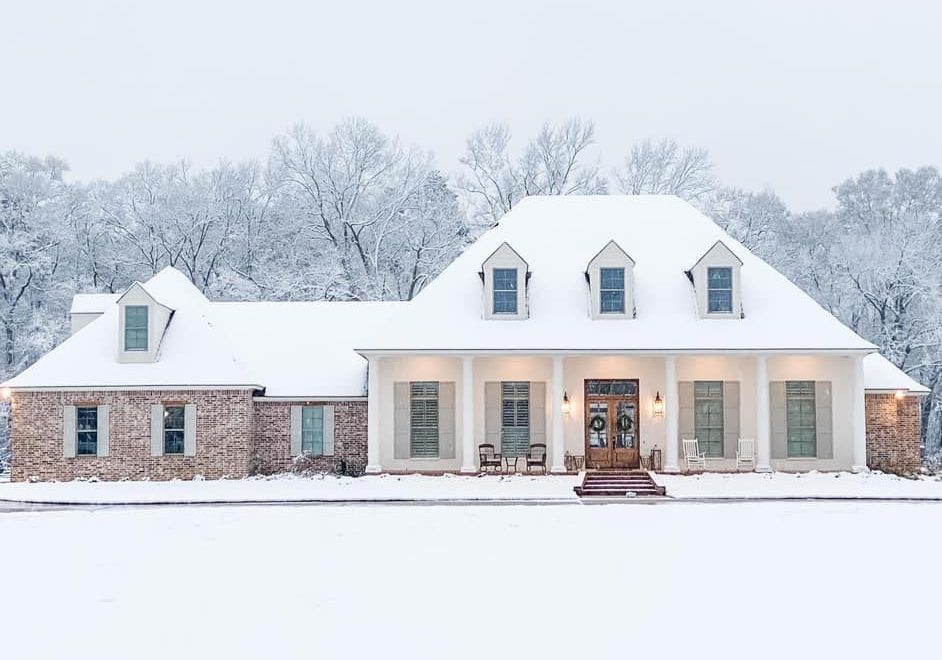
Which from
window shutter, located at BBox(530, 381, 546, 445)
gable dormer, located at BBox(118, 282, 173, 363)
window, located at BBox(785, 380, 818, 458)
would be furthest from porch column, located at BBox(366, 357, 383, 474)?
window, located at BBox(785, 380, 818, 458)

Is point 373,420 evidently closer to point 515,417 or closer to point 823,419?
point 515,417

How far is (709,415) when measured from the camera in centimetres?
2686

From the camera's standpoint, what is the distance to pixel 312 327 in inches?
1195

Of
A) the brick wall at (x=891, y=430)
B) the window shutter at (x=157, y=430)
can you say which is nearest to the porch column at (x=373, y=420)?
the window shutter at (x=157, y=430)

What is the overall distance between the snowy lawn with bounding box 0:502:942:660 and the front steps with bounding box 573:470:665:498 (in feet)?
15.1

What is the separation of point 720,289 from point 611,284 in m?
3.02

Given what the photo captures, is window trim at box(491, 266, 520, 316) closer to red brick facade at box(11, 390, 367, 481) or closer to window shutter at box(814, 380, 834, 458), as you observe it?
red brick facade at box(11, 390, 367, 481)

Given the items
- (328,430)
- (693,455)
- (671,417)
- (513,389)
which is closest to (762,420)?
(693,455)

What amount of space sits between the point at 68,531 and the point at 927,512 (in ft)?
53.3

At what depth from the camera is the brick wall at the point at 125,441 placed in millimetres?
26125

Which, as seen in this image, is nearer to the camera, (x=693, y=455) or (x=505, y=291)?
(x=693, y=455)

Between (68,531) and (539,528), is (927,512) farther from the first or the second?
(68,531)

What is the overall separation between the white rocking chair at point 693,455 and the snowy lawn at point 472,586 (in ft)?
25.4

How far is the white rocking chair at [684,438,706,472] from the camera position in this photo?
26.3m
